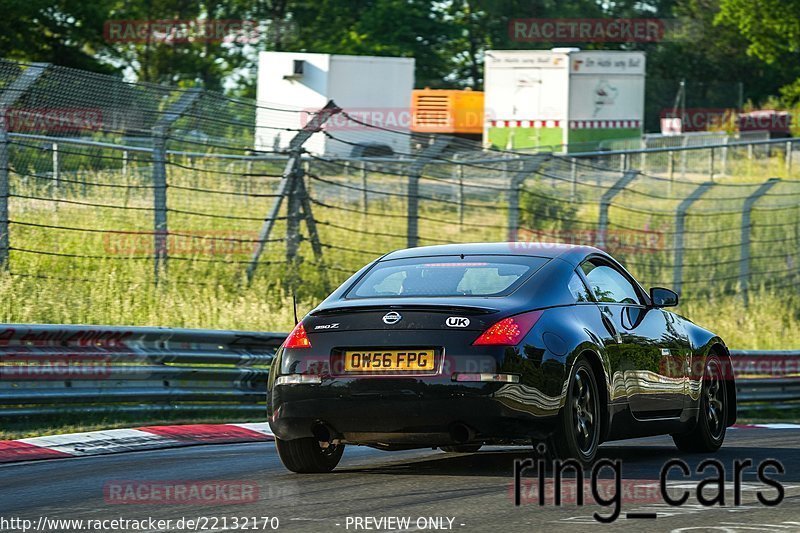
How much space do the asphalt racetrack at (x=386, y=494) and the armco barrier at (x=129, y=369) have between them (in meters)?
1.29

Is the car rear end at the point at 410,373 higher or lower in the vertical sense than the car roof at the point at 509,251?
lower

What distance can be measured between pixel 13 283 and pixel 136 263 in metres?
1.93

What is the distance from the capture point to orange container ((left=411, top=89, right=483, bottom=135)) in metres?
49.5

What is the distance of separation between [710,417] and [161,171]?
7.29 meters

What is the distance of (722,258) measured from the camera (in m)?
22.9

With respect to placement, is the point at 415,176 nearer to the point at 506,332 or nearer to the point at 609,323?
the point at 609,323

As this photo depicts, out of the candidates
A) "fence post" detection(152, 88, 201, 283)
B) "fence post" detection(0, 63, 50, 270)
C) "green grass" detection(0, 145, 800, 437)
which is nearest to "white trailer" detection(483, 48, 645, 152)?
"green grass" detection(0, 145, 800, 437)

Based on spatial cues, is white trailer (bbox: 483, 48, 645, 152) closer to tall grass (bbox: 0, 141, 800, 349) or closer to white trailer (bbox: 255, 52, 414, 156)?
white trailer (bbox: 255, 52, 414, 156)

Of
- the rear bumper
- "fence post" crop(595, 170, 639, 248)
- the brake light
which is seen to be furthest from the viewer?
Result: "fence post" crop(595, 170, 639, 248)

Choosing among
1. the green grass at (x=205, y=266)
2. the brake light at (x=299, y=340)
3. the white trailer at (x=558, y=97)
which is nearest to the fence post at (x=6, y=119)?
Answer: the green grass at (x=205, y=266)

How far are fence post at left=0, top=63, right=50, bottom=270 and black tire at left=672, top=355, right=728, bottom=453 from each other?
658 cm

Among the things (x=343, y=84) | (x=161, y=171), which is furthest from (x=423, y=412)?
(x=343, y=84)

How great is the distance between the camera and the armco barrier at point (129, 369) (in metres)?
10.7

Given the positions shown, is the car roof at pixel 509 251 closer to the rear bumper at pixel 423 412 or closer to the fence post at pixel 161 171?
the rear bumper at pixel 423 412
